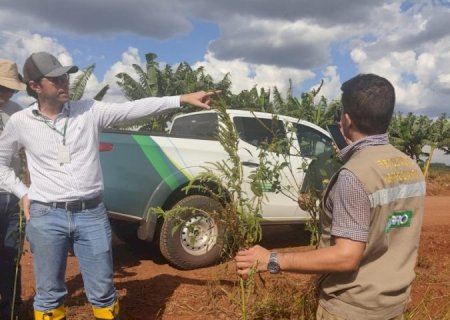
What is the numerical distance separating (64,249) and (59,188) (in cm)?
37

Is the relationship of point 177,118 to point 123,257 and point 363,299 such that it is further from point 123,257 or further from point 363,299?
point 363,299

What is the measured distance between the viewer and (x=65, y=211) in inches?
113

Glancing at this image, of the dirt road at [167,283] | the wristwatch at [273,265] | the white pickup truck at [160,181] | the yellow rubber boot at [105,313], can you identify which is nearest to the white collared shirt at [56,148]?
the yellow rubber boot at [105,313]

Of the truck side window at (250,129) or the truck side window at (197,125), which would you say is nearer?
the truck side window at (250,129)

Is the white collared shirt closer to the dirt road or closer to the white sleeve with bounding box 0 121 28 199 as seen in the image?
the white sleeve with bounding box 0 121 28 199

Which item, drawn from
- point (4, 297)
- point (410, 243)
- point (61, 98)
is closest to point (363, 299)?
point (410, 243)

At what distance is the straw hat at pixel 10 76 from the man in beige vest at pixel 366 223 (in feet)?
7.43

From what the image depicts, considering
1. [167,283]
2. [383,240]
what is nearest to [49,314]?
[167,283]

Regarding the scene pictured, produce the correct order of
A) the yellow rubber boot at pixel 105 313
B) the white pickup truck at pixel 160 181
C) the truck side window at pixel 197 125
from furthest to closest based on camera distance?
the truck side window at pixel 197 125, the white pickup truck at pixel 160 181, the yellow rubber boot at pixel 105 313

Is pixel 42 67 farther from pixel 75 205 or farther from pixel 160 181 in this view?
pixel 160 181

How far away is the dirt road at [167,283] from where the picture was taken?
158 inches

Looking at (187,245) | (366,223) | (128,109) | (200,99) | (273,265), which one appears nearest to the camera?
(366,223)

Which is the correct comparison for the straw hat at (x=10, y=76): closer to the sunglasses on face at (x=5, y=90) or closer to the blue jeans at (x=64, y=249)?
the sunglasses on face at (x=5, y=90)

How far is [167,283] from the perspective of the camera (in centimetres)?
468
